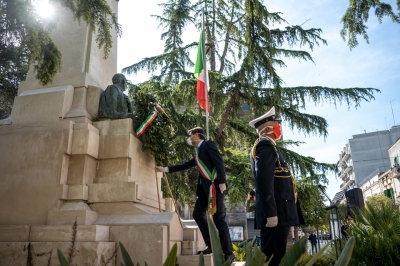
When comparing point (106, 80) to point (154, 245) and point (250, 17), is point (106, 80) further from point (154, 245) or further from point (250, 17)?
point (250, 17)

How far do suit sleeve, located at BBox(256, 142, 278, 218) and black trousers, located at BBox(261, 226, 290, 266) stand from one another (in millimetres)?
204

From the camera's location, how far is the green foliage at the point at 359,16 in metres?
5.65

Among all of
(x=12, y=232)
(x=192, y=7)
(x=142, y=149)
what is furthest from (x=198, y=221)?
(x=192, y=7)

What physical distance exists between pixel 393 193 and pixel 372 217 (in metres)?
44.2

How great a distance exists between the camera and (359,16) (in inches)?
231

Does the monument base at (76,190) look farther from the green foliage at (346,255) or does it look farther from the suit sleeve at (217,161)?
the green foliage at (346,255)

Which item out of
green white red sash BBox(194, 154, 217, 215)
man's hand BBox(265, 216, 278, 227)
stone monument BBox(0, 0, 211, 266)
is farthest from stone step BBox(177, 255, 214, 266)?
man's hand BBox(265, 216, 278, 227)

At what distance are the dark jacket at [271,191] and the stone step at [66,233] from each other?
6.63 feet

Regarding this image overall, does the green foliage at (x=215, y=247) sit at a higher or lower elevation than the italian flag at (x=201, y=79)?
lower

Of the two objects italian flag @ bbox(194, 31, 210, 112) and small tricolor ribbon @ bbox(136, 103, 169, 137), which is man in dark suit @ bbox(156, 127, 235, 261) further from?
italian flag @ bbox(194, 31, 210, 112)

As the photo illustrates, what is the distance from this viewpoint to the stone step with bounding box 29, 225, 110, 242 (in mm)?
4293

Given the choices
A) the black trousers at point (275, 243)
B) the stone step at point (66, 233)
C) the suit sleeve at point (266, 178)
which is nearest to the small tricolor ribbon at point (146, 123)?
the stone step at point (66, 233)

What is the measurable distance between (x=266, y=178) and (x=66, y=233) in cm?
262

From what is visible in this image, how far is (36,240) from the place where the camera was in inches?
177
